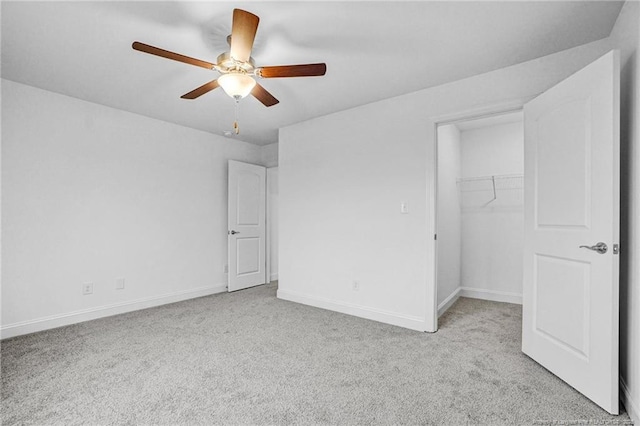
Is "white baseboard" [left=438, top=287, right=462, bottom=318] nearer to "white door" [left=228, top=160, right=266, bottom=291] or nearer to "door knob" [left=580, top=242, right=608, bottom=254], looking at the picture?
"door knob" [left=580, top=242, right=608, bottom=254]

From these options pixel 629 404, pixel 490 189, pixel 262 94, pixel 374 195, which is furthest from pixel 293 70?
pixel 490 189

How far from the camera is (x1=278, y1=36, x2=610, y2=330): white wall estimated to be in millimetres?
2742

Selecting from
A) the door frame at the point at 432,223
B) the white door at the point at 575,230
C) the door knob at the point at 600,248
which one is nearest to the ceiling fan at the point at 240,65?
the door frame at the point at 432,223

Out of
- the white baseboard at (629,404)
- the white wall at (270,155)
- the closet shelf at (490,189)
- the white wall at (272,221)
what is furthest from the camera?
the white wall at (272,221)

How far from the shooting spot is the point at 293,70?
196 cm

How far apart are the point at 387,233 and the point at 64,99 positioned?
142 inches

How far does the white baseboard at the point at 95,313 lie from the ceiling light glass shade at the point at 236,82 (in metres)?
2.90

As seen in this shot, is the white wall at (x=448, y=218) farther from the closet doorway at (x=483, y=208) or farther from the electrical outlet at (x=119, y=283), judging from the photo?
the electrical outlet at (x=119, y=283)

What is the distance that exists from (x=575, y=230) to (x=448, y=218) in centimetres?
205

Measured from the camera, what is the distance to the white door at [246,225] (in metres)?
4.64

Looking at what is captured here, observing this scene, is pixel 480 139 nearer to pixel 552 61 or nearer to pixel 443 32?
pixel 552 61

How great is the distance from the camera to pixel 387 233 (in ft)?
10.6

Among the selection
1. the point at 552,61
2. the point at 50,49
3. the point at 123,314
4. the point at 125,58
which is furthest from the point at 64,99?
the point at 552,61

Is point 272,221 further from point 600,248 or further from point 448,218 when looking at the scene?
point 600,248
